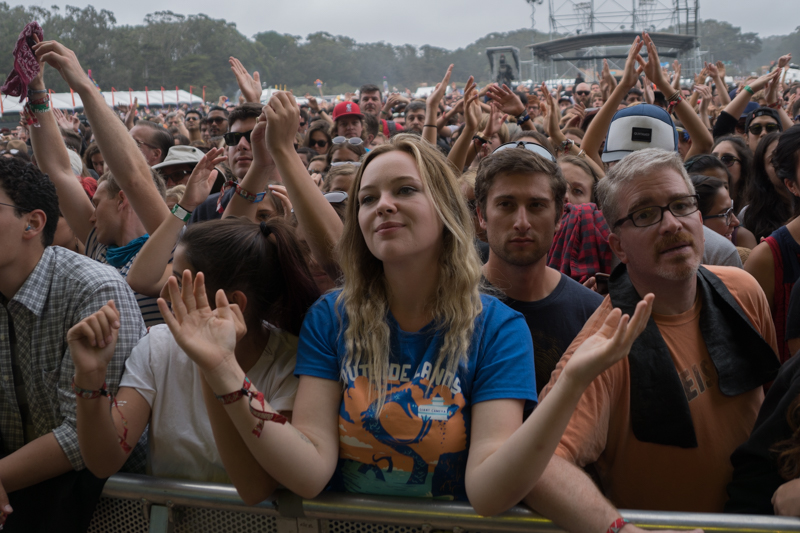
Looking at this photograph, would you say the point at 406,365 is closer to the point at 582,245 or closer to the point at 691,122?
the point at 582,245

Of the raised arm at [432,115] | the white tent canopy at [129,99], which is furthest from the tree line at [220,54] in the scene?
the raised arm at [432,115]

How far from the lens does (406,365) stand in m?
1.78

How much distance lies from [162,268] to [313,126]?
15.3 ft

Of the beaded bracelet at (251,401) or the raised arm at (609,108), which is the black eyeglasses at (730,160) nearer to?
the raised arm at (609,108)

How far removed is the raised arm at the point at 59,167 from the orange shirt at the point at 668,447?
298 centimetres

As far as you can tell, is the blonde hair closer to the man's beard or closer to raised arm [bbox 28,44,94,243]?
the man's beard

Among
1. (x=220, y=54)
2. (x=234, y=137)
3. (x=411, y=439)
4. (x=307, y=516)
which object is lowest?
(x=307, y=516)

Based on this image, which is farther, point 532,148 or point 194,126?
point 194,126

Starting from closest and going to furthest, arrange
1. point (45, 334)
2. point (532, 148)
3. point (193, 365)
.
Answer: point (193, 365)
point (45, 334)
point (532, 148)

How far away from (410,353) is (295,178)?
0.92 meters

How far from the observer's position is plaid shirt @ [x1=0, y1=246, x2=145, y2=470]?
2145mm

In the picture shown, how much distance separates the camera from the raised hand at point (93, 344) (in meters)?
1.73

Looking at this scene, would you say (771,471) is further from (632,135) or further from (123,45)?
(123,45)

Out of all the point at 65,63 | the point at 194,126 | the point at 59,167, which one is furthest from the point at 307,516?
the point at 194,126
